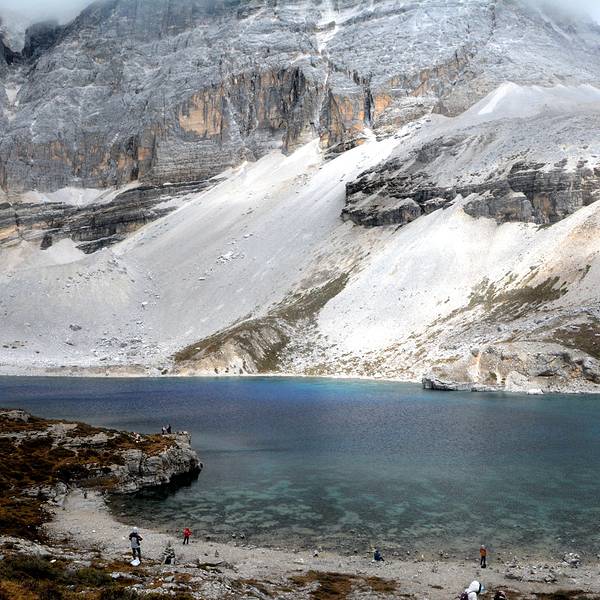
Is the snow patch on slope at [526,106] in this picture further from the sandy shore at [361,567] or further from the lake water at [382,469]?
the sandy shore at [361,567]

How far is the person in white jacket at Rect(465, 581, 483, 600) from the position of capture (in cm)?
2536

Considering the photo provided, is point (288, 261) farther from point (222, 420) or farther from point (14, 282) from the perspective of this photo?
point (222, 420)

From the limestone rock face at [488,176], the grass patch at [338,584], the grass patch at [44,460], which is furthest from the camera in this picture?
the limestone rock face at [488,176]

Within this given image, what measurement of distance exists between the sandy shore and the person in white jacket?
75.8 inches

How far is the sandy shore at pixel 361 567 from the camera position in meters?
29.8

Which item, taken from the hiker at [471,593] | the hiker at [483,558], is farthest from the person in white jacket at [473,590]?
the hiker at [483,558]

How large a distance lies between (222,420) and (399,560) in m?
46.1

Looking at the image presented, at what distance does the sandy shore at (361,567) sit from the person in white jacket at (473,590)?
6.31ft

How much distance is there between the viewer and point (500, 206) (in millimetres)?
152125

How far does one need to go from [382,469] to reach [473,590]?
83.2 ft

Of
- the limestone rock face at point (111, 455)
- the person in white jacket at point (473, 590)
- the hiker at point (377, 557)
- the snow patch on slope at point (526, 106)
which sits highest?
the snow patch on slope at point (526, 106)

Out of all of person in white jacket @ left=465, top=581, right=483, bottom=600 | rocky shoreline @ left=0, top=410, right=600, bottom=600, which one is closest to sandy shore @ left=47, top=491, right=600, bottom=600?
rocky shoreline @ left=0, top=410, right=600, bottom=600

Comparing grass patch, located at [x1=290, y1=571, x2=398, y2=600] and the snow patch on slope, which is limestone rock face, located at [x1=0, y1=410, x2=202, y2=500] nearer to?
grass patch, located at [x1=290, y1=571, x2=398, y2=600]

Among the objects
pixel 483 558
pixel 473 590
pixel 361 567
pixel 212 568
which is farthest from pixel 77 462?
pixel 473 590
